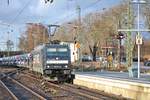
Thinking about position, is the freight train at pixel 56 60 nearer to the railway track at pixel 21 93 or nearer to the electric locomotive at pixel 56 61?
the electric locomotive at pixel 56 61

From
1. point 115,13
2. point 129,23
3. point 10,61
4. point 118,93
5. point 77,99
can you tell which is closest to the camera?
point 77,99

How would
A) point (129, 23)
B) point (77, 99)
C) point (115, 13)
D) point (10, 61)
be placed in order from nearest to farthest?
point (77, 99)
point (129, 23)
point (115, 13)
point (10, 61)

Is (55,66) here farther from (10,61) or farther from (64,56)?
(10,61)

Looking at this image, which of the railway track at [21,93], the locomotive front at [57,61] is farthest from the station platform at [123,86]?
the railway track at [21,93]

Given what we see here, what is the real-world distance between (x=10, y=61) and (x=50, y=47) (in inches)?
3203

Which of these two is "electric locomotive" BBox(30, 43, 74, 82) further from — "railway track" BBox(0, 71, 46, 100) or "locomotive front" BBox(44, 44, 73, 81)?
"railway track" BBox(0, 71, 46, 100)

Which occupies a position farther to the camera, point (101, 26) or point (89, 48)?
point (89, 48)

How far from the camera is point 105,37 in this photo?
296ft

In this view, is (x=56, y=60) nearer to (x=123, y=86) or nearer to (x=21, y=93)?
(x=21, y=93)

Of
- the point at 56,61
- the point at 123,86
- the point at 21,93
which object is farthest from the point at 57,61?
the point at 123,86

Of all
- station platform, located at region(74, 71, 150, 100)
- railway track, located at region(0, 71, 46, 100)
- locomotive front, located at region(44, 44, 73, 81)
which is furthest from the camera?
locomotive front, located at region(44, 44, 73, 81)

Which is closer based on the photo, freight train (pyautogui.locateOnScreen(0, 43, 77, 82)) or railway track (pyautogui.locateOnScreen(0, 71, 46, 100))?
railway track (pyautogui.locateOnScreen(0, 71, 46, 100))

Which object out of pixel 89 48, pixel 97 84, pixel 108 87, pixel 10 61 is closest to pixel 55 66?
pixel 97 84

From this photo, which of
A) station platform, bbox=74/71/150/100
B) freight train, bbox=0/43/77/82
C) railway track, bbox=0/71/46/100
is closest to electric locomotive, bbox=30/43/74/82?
freight train, bbox=0/43/77/82
